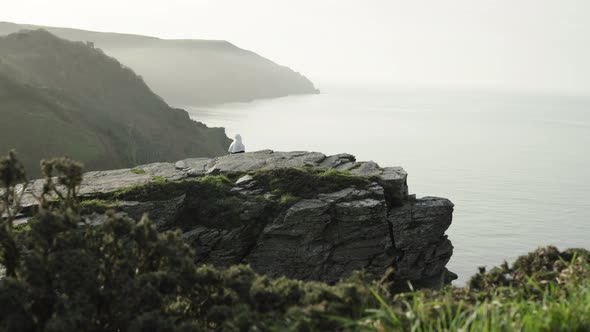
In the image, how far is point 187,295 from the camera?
1162cm

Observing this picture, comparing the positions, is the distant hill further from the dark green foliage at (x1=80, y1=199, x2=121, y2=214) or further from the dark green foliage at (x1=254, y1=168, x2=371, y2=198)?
the dark green foliage at (x1=254, y1=168, x2=371, y2=198)

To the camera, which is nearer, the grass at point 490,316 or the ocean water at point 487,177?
the grass at point 490,316

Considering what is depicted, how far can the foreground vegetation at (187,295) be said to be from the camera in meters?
9.10

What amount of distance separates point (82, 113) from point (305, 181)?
8448 cm

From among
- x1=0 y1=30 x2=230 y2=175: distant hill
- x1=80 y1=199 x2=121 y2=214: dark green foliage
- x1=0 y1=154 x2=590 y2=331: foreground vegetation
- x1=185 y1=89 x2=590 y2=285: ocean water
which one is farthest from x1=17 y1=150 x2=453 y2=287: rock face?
x1=0 y1=30 x2=230 y2=175: distant hill

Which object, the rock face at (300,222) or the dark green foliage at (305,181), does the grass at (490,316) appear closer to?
the rock face at (300,222)

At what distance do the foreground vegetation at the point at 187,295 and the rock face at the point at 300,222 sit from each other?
1538 cm

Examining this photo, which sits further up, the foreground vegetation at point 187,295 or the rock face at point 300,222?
the foreground vegetation at point 187,295

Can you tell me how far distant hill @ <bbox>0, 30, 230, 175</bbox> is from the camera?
81.6 meters

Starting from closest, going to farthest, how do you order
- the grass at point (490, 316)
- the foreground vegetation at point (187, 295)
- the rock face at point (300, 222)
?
the grass at point (490, 316) → the foreground vegetation at point (187, 295) → the rock face at point (300, 222)

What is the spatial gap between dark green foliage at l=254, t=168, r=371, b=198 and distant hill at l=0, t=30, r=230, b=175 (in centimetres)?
5258

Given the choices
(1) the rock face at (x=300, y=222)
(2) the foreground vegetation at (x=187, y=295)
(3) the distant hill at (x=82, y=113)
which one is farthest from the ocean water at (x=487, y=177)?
(2) the foreground vegetation at (x=187, y=295)

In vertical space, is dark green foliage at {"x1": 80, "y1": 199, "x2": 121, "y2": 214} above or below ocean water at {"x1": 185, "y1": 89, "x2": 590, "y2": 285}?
above

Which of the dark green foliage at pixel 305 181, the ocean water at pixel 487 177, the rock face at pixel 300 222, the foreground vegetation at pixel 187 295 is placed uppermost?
the foreground vegetation at pixel 187 295
